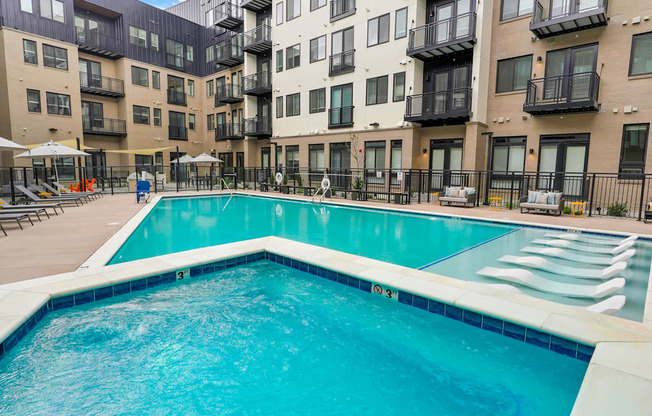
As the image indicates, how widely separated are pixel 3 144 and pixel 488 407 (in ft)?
35.5

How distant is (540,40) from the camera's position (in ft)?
41.2

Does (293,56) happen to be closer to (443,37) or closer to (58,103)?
(443,37)

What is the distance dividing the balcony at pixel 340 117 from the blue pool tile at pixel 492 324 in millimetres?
14445

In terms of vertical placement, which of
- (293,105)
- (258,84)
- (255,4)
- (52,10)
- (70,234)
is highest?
(255,4)

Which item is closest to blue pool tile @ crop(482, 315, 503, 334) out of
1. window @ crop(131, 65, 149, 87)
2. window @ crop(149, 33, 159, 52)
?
window @ crop(131, 65, 149, 87)

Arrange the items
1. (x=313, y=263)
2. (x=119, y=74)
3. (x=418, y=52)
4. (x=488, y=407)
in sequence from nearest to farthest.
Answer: (x=488, y=407)
(x=313, y=263)
(x=418, y=52)
(x=119, y=74)

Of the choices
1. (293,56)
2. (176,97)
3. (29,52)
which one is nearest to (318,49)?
(293,56)

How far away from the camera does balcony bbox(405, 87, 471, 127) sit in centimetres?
1329

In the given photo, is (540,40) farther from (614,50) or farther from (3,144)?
(3,144)

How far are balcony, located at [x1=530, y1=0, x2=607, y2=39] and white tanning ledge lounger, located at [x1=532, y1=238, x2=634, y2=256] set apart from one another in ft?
26.7

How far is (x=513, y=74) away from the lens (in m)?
13.3

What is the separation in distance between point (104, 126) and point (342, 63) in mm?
15490

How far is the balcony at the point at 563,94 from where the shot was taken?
11.2m

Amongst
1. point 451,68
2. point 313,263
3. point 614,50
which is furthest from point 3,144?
point 614,50
